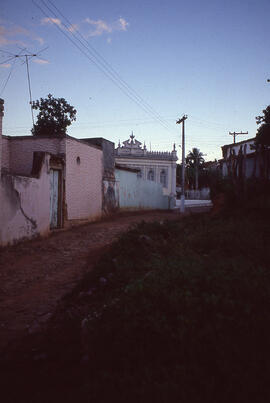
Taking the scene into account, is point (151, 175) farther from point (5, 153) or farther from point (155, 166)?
point (5, 153)

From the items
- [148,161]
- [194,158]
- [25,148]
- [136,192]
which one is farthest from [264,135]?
[194,158]

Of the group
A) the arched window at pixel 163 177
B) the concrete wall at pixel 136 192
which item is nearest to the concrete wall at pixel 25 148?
the concrete wall at pixel 136 192

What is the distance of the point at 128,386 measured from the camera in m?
2.14

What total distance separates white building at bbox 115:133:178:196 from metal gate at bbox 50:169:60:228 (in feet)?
72.0

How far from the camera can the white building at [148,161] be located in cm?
3366

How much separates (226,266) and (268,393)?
193cm

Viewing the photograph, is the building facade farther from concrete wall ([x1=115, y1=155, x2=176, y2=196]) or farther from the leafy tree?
concrete wall ([x1=115, y1=155, x2=176, y2=196])

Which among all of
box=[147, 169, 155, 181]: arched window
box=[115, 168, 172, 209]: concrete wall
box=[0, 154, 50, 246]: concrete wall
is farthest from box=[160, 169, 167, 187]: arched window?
box=[0, 154, 50, 246]: concrete wall

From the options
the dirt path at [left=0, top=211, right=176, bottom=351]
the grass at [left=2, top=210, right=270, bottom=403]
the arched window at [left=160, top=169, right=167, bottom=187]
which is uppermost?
the arched window at [left=160, top=169, right=167, bottom=187]

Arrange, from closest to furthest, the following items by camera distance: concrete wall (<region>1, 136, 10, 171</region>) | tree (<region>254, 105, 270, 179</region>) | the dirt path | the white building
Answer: the dirt path, tree (<region>254, 105, 270, 179</region>), concrete wall (<region>1, 136, 10, 171</region>), the white building

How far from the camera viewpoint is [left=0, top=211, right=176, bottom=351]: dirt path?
12.6ft

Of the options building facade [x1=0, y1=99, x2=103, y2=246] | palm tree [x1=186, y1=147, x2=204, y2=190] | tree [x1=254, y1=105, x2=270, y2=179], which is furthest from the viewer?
palm tree [x1=186, y1=147, x2=204, y2=190]

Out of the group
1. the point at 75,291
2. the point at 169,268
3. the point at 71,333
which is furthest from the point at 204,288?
the point at 75,291

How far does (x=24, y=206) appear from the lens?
354 inches
